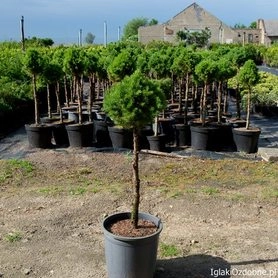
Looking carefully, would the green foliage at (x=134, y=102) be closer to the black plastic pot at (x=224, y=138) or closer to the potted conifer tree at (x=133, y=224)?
the potted conifer tree at (x=133, y=224)

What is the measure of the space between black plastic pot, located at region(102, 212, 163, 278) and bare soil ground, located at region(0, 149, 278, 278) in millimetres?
416

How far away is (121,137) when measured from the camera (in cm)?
846

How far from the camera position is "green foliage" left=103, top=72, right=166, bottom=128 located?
354 cm

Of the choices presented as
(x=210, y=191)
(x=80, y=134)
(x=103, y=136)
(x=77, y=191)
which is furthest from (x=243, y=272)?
(x=103, y=136)

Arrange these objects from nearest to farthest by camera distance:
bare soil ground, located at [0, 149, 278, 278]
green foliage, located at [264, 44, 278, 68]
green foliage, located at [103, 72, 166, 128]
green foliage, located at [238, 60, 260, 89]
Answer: green foliage, located at [103, 72, 166, 128] → bare soil ground, located at [0, 149, 278, 278] → green foliage, located at [238, 60, 260, 89] → green foliage, located at [264, 44, 278, 68]

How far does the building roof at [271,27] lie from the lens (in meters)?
66.0

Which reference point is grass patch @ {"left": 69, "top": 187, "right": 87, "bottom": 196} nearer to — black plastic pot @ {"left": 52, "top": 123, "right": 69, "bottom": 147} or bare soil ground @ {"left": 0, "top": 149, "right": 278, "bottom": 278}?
bare soil ground @ {"left": 0, "top": 149, "right": 278, "bottom": 278}

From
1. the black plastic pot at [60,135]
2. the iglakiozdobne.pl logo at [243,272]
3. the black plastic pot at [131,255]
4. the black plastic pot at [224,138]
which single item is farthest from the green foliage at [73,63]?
the iglakiozdobne.pl logo at [243,272]

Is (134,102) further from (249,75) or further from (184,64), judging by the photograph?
(184,64)

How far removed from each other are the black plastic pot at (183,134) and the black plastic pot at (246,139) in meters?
0.97

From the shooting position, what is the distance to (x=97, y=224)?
4914 mm

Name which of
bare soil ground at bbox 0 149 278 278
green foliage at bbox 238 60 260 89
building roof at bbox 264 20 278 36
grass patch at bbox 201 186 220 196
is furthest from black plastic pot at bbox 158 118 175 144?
building roof at bbox 264 20 278 36

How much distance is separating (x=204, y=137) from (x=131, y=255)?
17.3 feet

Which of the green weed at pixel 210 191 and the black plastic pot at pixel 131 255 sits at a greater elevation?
the black plastic pot at pixel 131 255
